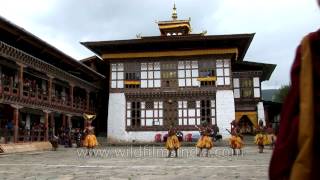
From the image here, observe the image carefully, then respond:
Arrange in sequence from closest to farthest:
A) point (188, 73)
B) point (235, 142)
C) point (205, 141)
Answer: point (205, 141) → point (235, 142) → point (188, 73)

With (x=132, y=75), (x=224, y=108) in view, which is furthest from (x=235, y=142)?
(x=132, y=75)

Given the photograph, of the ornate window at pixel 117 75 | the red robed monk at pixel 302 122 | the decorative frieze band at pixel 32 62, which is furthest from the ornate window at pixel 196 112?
the red robed monk at pixel 302 122

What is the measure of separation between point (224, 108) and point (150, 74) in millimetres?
6342

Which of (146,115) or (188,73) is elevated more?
(188,73)

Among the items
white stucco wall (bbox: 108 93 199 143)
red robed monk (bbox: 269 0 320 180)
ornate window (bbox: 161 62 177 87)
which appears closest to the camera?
red robed monk (bbox: 269 0 320 180)

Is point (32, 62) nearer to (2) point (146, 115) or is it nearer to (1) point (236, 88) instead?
(2) point (146, 115)

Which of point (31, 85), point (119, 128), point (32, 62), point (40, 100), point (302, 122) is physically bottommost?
point (302, 122)

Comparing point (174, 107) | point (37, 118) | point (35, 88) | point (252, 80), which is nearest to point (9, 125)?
point (35, 88)

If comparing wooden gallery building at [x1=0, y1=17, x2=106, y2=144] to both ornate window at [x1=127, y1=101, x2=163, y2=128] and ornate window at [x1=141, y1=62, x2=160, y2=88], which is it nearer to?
ornate window at [x1=127, y1=101, x2=163, y2=128]

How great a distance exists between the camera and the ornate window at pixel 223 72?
35344 mm

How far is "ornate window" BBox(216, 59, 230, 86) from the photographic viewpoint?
1391 inches

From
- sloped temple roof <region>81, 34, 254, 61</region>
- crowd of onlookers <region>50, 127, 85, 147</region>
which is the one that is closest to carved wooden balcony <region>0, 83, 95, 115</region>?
crowd of onlookers <region>50, 127, 85, 147</region>

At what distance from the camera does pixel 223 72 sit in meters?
35.4

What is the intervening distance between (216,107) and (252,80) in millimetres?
6034
